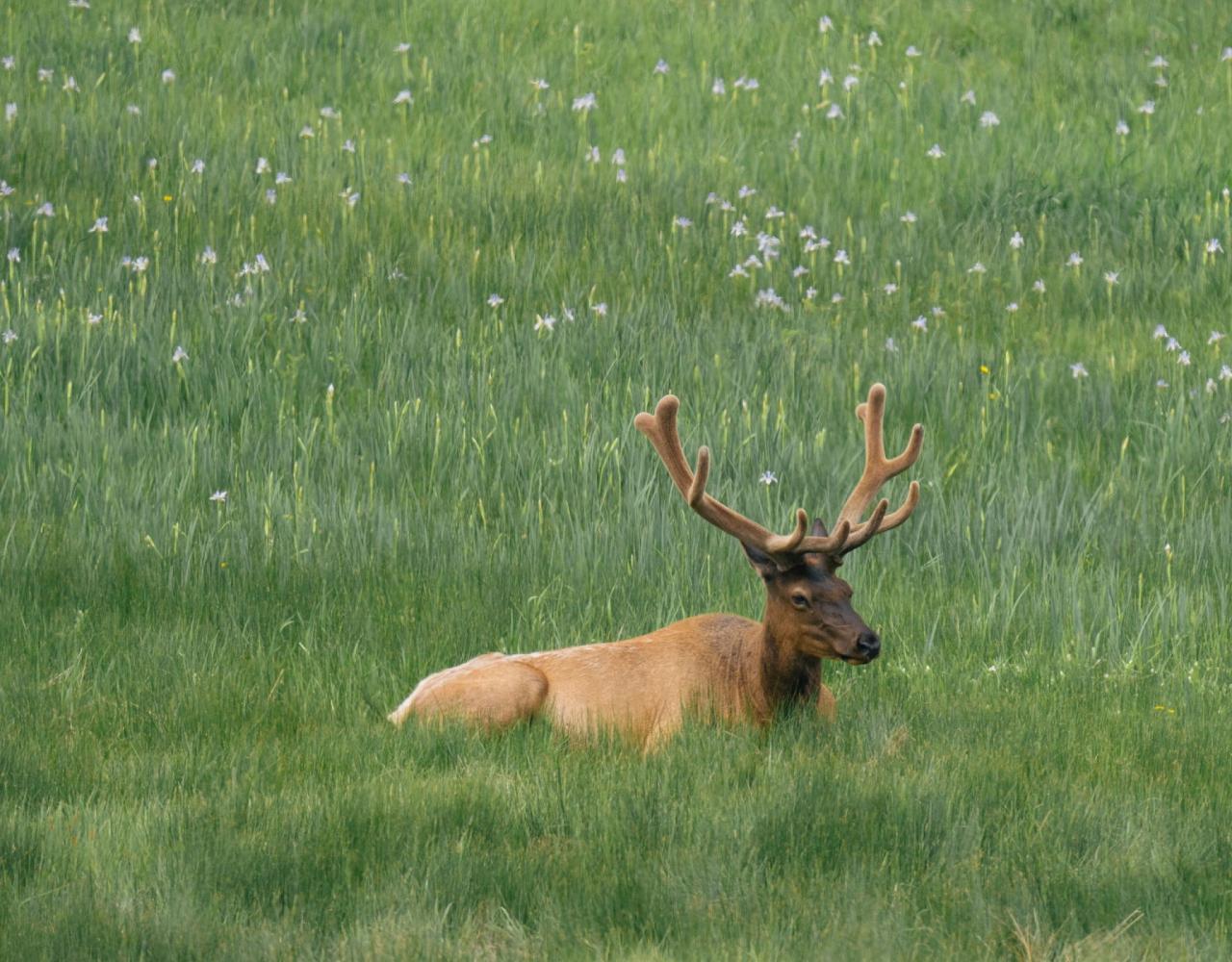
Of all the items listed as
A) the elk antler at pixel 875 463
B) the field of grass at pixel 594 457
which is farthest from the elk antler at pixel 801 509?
the field of grass at pixel 594 457

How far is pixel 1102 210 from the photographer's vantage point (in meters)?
12.1

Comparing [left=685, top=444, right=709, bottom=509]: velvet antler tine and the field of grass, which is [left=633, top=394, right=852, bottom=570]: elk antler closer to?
[left=685, top=444, right=709, bottom=509]: velvet antler tine

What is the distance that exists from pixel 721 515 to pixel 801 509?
0.27 meters

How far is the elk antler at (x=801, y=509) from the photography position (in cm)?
568

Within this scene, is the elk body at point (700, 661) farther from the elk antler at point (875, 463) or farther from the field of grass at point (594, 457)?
the field of grass at point (594, 457)

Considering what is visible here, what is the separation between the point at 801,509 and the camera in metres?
5.80

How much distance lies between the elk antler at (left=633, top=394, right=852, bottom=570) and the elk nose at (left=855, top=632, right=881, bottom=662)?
29cm

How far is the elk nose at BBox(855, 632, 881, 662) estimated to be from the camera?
557 cm

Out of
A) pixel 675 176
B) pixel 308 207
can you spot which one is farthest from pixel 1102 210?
pixel 308 207

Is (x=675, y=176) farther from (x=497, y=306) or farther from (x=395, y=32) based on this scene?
(x=395, y=32)

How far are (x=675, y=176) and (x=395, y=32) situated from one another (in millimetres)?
3452

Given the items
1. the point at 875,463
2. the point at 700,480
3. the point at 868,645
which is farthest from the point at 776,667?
the point at 875,463

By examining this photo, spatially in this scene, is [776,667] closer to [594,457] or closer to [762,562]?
[762,562]

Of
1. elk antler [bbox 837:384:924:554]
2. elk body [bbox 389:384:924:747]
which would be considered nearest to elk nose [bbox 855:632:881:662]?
elk body [bbox 389:384:924:747]
